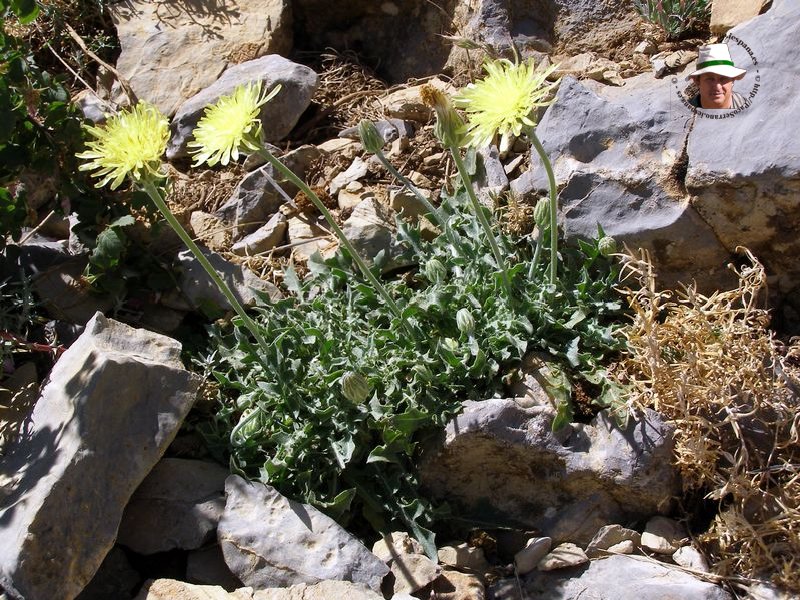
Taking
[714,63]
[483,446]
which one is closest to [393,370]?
[483,446]

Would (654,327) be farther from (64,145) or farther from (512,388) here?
(64,145)

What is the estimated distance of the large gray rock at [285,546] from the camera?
3.14m

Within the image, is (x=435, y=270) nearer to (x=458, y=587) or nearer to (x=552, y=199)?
(x=552, y=199)

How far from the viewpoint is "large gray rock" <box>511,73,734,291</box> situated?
3.63 m

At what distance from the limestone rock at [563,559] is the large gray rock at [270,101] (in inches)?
111

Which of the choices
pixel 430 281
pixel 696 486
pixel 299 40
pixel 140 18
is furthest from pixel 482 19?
pixel 696 486

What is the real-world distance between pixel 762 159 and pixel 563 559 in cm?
169

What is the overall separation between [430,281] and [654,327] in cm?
108

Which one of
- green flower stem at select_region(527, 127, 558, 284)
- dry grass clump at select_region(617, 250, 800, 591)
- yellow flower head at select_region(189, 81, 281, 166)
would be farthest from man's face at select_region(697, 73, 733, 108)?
yellow flower head at select_region(189, 81, 281, 166)

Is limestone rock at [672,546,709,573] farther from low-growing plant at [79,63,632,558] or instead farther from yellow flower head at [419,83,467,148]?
yellow flower head at [419,83,467,148]

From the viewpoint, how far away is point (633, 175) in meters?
3.69

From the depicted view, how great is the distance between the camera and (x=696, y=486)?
10.8 feet

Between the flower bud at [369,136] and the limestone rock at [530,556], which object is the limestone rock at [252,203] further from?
the limestone rock at [530,556]


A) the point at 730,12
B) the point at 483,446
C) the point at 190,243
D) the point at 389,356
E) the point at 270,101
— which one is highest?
the point at 730,12
